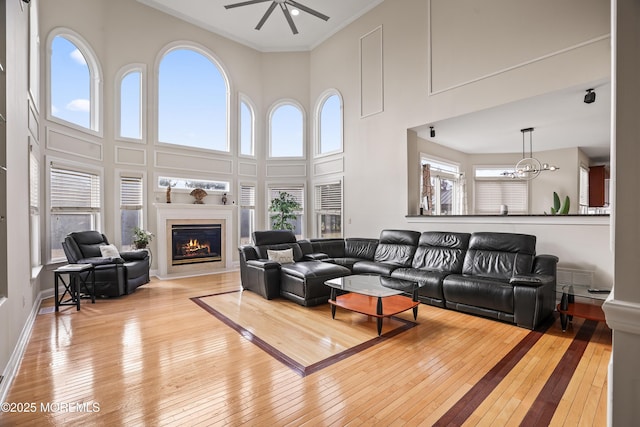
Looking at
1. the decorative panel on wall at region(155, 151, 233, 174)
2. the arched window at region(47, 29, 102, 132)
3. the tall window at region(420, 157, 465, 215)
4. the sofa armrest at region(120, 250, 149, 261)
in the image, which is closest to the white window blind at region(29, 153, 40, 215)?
the arched window at region(47, 29, 102, 132)

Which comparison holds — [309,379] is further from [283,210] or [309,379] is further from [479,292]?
[283,210]

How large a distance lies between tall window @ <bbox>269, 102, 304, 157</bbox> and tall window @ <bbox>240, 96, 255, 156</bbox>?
489mm

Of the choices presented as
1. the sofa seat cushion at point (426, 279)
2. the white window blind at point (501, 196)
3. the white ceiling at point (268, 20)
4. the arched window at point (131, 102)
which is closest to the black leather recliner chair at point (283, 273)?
the sofa seat cushion at point (426, 279)

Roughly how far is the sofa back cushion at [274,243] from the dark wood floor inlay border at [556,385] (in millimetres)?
3853

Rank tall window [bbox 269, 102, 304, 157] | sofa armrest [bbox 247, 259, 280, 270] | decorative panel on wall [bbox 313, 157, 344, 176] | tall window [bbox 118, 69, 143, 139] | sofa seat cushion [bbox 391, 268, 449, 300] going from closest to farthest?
sofa seat cushion [bbox 391, 268, 449, 300] < sofa armrest [bbox 247, 259, 280, 270] < tall window [bbox 118, 69, 143, 139] < decorative panel on wall [bbox 313, 157, 344, 176] < tall window [bbox 269, 102, 304, 157]

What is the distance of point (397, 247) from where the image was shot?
5.46 m

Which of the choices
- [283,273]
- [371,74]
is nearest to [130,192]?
[283,273]

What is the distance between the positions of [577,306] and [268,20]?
7630 mm

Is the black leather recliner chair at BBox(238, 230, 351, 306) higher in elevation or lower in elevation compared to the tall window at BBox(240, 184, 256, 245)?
lower

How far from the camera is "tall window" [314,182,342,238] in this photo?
7.45 metres

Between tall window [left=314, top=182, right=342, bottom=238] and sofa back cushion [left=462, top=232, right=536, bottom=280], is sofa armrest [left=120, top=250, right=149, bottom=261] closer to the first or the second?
tall window [left=314, top=182, right=342, bottom=238]

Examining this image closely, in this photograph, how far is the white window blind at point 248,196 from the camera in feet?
25.5

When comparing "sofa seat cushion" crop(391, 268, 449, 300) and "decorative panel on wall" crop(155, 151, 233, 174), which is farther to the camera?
"decorative panel on wall" crop(155, 151, 233, 174)

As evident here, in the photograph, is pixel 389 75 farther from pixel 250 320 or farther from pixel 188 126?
pixel 250 320
